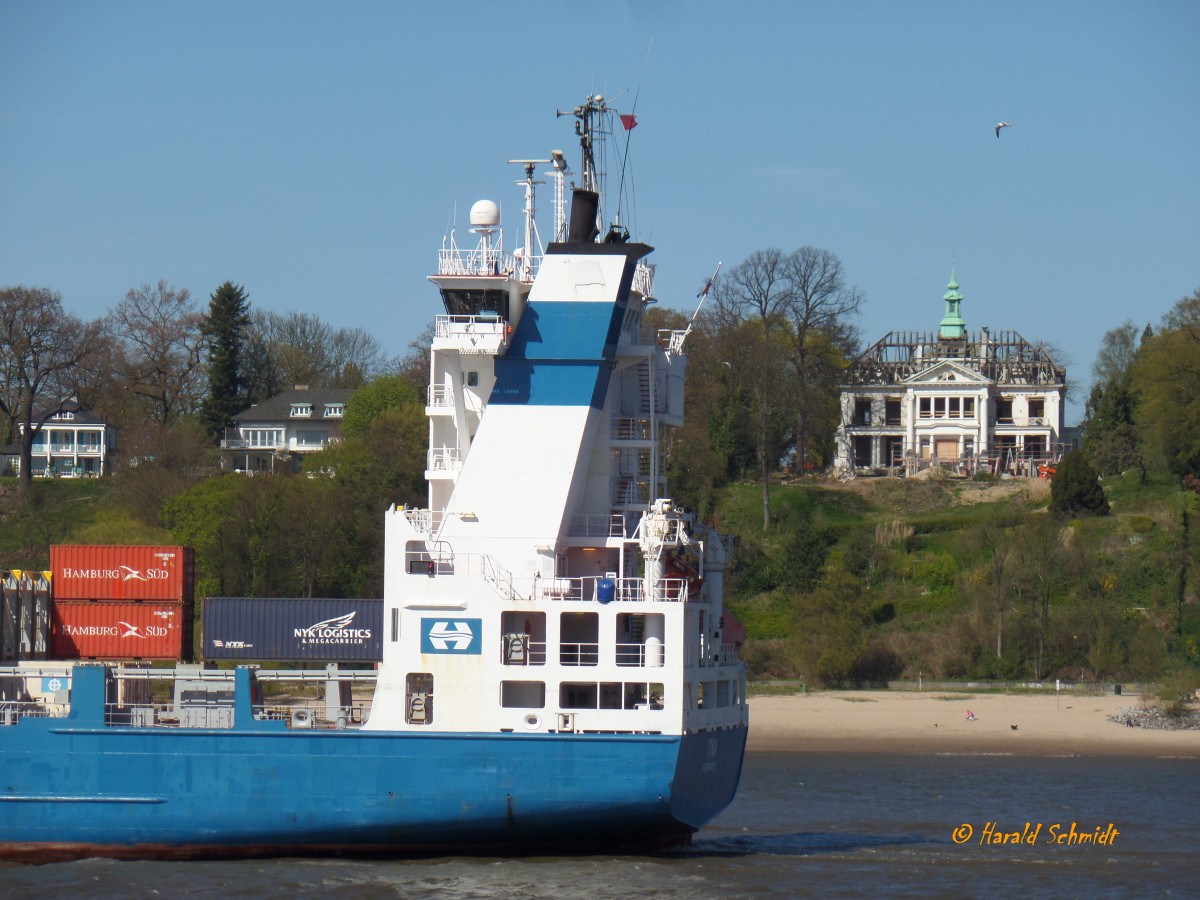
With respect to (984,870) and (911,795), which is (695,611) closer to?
(984,870)

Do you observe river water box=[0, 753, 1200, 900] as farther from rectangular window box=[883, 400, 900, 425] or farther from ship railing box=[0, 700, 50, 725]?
rectangular window box=[883, 400, 900, 425]

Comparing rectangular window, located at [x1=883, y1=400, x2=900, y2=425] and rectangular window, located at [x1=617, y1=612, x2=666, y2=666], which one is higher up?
rectangular window, located at [x1=883, y1=400, x2=900, y2=425]

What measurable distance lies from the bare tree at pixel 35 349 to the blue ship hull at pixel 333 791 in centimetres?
5848

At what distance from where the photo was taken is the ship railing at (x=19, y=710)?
30922 millimetres

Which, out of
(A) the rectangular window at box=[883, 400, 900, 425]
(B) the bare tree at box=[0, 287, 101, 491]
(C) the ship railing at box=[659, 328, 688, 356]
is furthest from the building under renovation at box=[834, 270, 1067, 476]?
(C) the ship railing at box=[659, 328, 688, 356]

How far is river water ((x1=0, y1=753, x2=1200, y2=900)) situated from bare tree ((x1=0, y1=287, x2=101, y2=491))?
56861mm

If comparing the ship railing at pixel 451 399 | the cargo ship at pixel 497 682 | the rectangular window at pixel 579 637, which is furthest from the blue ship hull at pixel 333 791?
the ship railing at pixel 451 399

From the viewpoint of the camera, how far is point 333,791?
29.0 meters

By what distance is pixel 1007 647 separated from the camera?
6175 cm

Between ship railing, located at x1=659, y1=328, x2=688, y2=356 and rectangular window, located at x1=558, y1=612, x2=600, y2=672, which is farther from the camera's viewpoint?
ship railing, located at x1=659, y1=328, x2=688, y2=356

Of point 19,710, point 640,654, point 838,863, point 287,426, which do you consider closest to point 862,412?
point 287,426

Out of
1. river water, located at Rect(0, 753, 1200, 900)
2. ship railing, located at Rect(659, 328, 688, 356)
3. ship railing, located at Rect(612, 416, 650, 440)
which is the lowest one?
river water, located at Rect(0, 753, 1200, 900)

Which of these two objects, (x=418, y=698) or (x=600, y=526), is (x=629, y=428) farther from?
(x=418, y=698)

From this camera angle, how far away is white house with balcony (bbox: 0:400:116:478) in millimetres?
99750
